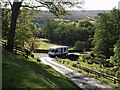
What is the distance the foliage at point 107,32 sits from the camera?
192 feet

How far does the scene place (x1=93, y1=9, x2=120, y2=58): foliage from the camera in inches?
2307

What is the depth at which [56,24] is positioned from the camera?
8956 centimetres

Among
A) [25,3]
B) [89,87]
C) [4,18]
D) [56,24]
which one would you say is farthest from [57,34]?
[89,87]

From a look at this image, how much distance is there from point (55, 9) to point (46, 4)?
843mm

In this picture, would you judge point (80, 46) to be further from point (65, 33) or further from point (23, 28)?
point (23, 28)

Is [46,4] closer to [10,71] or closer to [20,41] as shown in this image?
[10,71]

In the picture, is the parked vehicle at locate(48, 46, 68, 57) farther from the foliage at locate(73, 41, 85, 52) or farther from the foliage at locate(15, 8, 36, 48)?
the foliage at locate(73, 41, 85, 52)

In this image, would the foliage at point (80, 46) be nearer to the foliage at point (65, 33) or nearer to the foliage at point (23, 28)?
the foliage at point (65, 33)

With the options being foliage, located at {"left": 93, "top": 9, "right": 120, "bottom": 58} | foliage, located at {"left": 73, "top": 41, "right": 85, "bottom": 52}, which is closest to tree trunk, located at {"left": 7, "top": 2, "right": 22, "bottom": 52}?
foliage, located at {"left": 93, "top": 9, "right": 120, "bottom": 58}

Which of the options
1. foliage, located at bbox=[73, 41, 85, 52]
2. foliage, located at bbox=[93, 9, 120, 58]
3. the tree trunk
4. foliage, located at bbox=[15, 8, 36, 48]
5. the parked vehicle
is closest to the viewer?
the tree trunk

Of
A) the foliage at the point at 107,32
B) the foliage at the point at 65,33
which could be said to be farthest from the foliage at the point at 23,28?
the foliage at the point at 65,33

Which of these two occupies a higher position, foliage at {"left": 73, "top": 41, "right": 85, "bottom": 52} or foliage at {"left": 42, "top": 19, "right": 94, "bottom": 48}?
foliage at {"left": 42, "top": 19, "right": 94, "bottom": 48}

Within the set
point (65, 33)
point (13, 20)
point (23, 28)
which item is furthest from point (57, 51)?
point (65, 33)

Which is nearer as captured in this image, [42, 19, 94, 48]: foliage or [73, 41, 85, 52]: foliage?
[73, 41, 85, 52]: foliage
